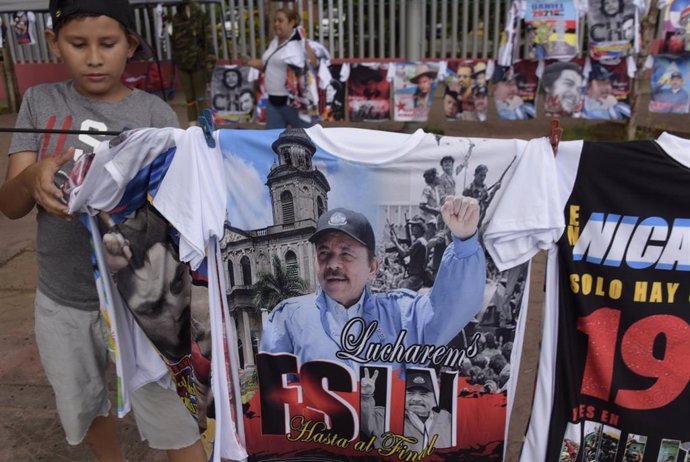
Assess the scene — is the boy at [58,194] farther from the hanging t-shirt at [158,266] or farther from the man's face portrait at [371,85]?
the man's face portrait at [371,85]

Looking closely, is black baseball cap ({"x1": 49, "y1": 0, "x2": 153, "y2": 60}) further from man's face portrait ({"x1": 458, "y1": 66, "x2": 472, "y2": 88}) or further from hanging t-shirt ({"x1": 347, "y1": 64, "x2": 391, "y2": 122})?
man's face portrait ({"x1": 458, "y1": 66, "x2": 472, "y2": 88})

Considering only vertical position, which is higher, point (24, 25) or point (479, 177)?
point (24, 25)

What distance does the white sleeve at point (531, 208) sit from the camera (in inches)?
70.5

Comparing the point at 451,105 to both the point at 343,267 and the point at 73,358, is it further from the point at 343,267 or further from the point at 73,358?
the point at 73,358

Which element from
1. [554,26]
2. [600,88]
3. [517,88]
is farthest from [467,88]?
[600,88]

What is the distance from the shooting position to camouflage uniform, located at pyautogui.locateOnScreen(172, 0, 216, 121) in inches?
324

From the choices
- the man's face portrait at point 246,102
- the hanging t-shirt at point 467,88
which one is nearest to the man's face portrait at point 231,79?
the man's face portrait at point 246,102

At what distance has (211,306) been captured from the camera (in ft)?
6.56

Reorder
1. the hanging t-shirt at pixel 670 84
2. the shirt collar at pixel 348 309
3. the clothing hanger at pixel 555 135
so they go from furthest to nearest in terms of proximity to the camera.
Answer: the hanging t-shirt at pixel 670 84, the shirt collar at pixel 348 309, the clothing hanger at pixel 555 135

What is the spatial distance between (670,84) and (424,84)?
2392 mm

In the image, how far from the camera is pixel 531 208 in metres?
1.80

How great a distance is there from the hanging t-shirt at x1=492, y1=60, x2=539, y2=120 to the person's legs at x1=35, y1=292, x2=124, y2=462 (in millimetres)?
5305

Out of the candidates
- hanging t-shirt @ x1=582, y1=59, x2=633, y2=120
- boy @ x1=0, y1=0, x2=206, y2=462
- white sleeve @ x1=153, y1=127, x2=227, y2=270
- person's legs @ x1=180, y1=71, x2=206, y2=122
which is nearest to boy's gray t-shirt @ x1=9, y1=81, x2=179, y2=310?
boy @ x1=0, y1=0, x2=206, y2=462

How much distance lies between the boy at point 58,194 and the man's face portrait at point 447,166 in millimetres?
918
